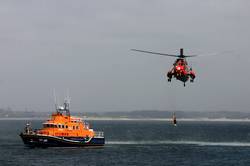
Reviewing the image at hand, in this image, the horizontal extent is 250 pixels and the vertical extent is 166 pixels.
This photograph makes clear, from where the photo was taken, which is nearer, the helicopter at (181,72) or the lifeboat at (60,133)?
the helicopter at (181,72)

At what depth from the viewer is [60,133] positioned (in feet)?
302

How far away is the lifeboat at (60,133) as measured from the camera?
91.1 meters

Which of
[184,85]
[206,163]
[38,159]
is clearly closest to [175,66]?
[184,85]

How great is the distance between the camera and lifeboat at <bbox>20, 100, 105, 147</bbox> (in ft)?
299

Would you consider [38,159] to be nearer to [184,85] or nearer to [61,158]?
[61,158]

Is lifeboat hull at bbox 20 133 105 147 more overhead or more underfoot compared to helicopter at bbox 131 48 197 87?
more underfoot

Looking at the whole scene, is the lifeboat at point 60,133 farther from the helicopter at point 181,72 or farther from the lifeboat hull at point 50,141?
the helicopter at point 181,72

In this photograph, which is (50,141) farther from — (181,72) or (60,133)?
(181,72)

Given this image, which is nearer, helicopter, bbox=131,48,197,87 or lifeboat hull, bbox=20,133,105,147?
helicopter, bbox=131,48,197,87

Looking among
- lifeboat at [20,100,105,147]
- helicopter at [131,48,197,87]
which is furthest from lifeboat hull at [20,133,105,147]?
helicopter at [131,48,197,87]

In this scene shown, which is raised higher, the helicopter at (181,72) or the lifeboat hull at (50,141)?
the helicopter at (181,72)

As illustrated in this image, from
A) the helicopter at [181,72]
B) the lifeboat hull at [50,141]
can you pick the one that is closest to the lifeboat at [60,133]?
the lifeboat hull at [50,141]

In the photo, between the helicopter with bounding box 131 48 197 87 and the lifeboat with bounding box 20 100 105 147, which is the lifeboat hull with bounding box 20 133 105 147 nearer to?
the lifeboat with bounding box 20 100 105 147

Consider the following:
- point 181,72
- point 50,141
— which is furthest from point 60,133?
point 181,72
